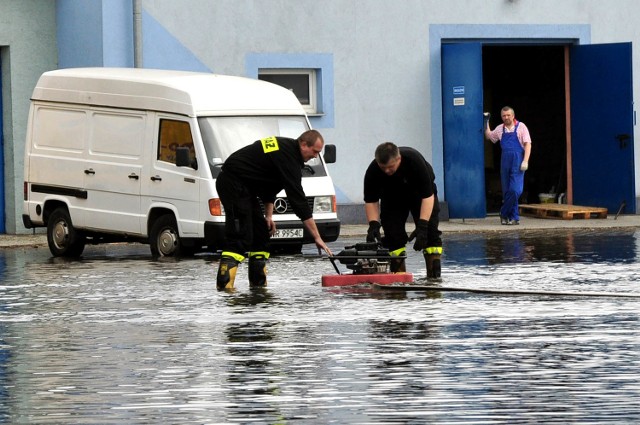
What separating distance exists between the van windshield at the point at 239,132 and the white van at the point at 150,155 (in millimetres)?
12

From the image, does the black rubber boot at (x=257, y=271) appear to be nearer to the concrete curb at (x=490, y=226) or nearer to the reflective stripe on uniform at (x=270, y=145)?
the reflective stripe on uniform at (x=270, y=145)

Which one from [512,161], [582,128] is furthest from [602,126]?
[512,161]

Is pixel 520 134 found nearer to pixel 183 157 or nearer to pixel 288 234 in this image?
pixel 288 234

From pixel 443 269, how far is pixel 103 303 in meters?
4.57

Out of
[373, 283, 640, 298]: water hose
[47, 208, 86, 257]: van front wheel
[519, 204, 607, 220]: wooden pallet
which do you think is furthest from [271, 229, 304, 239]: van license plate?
[519, 204, 607, 220]: wooden pallet

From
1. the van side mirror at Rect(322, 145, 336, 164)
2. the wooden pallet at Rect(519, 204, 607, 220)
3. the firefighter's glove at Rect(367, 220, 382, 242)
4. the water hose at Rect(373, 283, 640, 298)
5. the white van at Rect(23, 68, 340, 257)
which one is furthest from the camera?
the wooden pallet at Rect(519, 204, 607, 220)

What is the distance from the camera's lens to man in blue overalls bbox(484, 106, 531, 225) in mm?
27453

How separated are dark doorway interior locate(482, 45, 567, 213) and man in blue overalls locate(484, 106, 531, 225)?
117 inches

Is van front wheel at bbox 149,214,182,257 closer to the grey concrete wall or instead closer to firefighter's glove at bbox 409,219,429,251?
firefighter's glove at bbox 409,219,429,251

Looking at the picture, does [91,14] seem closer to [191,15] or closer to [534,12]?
[191,15]

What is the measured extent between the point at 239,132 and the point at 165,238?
1.52 meters

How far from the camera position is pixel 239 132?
2183cm

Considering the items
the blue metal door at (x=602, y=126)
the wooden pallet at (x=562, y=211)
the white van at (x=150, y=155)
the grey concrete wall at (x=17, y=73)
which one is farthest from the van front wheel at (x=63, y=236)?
the blue metal door at (x=602, y=126)

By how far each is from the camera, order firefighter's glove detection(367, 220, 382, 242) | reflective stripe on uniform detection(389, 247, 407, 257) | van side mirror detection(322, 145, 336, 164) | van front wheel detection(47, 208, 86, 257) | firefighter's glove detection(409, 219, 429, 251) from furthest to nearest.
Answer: van front wheel detection(47, 208, 86, 257)
van side mirror detection(322, 145, 336, 164)
reflective stripe on uniform detection(389, 247, 407, 257)
firefighter's glove detection(367, 220, 382, 242)
firefighter's glove detection(409, 219, 429, 251)
